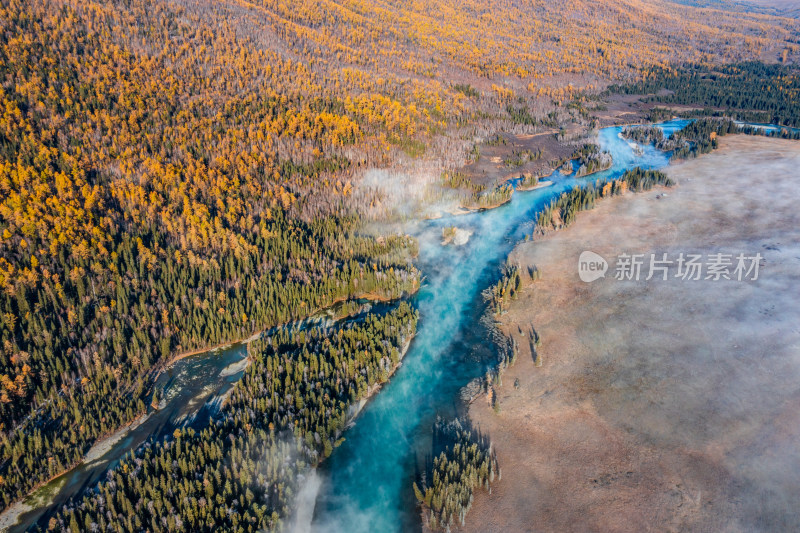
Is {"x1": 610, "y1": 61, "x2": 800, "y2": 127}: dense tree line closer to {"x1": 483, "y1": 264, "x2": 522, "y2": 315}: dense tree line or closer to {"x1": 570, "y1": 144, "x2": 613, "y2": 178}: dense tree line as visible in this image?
{"x1": 570, "y1": 144, "x2": 613, "y2": 178}: dense tree line

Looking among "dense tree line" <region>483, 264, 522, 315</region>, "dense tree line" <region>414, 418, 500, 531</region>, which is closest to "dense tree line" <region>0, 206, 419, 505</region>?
"dense tree line" <region>483, 264, 522, 315</region>

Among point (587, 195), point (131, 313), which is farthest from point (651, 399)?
point (131, 313)

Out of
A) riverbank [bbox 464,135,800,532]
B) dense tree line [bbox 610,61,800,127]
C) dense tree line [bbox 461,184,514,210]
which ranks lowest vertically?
riverbank [bbox 464,135,800,532]

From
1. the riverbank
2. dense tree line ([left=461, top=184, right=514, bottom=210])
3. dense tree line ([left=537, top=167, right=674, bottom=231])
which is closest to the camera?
the riverbank

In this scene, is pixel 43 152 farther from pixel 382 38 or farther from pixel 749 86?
pixel 749 86

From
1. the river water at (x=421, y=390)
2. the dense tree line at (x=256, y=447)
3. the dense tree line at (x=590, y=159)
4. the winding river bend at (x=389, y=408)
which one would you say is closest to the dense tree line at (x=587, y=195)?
the river water at (x=421, y=390)

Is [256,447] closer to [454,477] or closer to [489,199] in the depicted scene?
[454,477]
